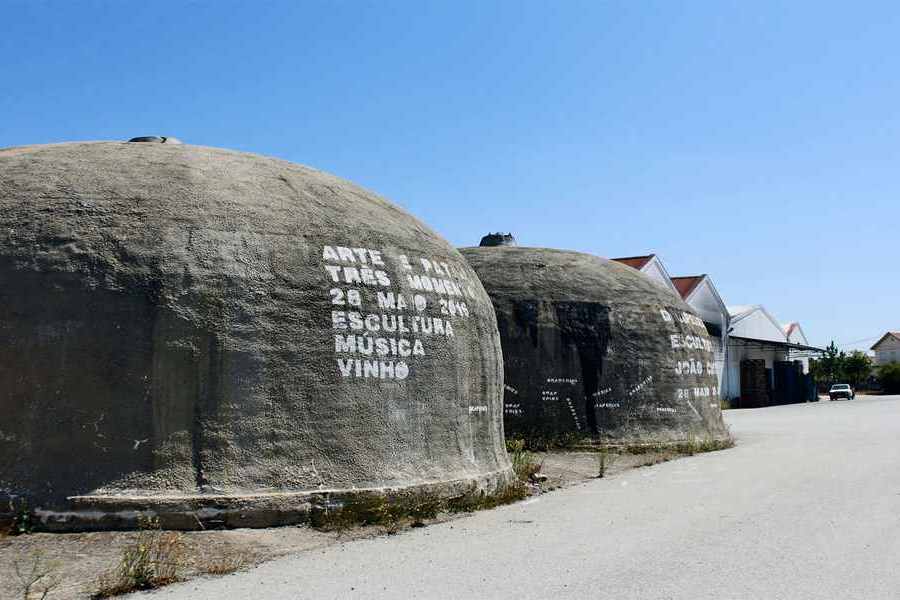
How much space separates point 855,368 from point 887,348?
1056 inches

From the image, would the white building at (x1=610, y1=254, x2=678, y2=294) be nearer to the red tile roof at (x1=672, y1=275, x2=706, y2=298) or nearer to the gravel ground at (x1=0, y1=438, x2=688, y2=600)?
the red tile roof at (x1=672, y1=275, x2=706, y2=298)

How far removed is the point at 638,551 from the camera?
904 centimetres

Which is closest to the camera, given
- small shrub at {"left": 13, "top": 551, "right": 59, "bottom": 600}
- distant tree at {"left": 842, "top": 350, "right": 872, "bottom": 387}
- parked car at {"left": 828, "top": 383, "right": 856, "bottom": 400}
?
small shrub at {"left": 13, "top": 551, "right": 59, "bottom": 600}

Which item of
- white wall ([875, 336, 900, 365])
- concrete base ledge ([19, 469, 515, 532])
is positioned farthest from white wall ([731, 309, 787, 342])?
white wall ([875, 336, 900, 365])

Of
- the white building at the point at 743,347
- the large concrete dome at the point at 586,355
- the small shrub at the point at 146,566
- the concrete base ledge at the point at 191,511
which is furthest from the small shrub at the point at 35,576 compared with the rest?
the white building at the point at 743,347

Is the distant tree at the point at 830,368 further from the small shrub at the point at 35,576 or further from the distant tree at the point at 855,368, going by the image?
the small shrub at the point at 35,576

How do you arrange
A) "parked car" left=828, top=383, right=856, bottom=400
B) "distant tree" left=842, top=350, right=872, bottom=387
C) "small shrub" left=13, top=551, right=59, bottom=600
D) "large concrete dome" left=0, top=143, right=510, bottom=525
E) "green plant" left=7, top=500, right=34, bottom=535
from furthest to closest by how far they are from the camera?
"distant tree" left=842, top=350, right=872, bottom=387 < "parked car" left=828, top=383, right=856, bottom=400 < "large concrete dome" left=0, top=143, right=510, bottom=525 < "green plant" left=7, top=500, right=34, bottom=535 < "small shrub" left=13, top=551, right=59, bottom=600

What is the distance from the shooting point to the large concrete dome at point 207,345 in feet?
30.8

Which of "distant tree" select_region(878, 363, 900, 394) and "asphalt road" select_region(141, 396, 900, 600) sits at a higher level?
"distant tree" select_region(878, 363, 900, 394)

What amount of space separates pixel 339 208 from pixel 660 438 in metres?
10.8

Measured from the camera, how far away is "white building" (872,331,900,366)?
369 feet

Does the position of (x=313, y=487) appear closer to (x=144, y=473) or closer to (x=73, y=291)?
(x=144, y=473)

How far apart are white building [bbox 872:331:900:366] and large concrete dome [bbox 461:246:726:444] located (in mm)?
103017

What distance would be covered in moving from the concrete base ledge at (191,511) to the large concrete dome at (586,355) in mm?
9460
